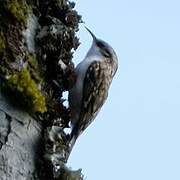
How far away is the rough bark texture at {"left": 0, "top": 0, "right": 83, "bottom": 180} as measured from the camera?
1.64 meters

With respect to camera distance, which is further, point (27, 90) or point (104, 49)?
point (104, 49)

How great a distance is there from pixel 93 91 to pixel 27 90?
136cm

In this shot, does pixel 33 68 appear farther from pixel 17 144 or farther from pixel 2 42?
pixel 17 144

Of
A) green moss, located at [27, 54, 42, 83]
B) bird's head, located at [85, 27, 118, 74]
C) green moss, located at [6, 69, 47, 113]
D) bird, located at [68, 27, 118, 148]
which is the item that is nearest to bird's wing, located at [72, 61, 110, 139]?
bird, located at [68, 27, 118, 148]

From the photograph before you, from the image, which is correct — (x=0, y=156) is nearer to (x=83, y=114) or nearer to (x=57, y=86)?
(x=57, y=86)

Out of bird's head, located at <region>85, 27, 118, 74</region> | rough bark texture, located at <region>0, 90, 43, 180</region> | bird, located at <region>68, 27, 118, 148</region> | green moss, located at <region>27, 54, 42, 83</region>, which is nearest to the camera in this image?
rough bark texture, located at <region>0, 90, 43, 180</region>

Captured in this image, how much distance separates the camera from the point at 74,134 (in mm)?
2424

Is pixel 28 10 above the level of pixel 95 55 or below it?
above

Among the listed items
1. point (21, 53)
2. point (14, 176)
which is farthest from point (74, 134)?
point (14, 176)

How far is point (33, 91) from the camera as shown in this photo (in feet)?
5.88

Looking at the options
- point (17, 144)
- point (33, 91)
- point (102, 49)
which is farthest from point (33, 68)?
point (102, 49)

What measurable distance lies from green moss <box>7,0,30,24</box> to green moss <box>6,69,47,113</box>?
211mm

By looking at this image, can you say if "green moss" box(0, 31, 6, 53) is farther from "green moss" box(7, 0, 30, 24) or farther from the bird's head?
the bird's head

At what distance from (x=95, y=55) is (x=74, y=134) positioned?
3.69 ft
